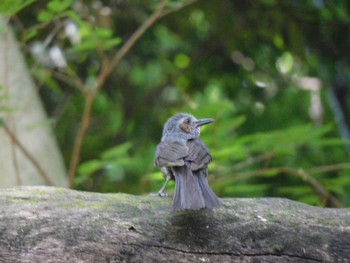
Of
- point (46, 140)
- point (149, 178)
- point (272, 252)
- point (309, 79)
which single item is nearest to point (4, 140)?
point (46, 140)

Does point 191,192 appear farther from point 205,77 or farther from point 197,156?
point 205,77

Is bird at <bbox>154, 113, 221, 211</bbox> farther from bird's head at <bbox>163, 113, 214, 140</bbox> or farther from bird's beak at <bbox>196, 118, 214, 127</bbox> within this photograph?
bird's beak at <bbox>196, 118, 214, 127</bbox>

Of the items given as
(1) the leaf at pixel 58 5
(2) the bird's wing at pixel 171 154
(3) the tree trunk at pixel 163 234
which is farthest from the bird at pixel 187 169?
(1) the leaf at pixel 58 5

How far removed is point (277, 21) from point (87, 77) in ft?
6.93

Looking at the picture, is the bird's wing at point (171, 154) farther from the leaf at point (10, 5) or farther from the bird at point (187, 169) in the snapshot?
the leaf at point (10, 5)

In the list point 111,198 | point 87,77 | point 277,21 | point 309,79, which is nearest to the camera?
point 111,198

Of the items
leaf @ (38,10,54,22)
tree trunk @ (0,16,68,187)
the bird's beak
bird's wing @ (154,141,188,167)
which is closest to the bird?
bird's wing @ (154,141,188,167)

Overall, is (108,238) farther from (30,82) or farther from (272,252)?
(30,82)

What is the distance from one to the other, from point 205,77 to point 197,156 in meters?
4.44

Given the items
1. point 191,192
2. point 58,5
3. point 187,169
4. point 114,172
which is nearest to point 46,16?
point 58,5

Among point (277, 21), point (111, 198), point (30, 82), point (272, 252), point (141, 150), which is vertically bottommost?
point (272, 252)

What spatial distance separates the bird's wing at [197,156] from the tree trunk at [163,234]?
0.26 m

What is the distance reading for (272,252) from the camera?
280 centimetres

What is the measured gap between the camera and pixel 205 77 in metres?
7.66
